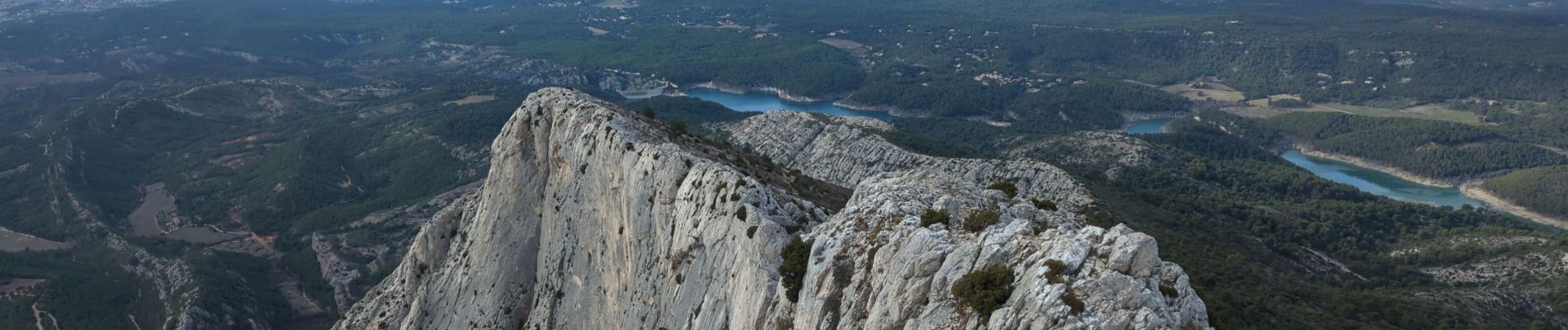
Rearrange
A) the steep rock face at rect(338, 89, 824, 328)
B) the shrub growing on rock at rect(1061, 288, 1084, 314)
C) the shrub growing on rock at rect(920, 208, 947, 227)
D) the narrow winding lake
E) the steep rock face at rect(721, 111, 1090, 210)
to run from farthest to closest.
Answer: the narrow winding lake < the steep rock face at rect(721, 111, 1090, 210) < the steep rock face at rect(338, 89, 824, 328) < the shrub growing on rock at rect(920, 208, 947, 227) < the shrub growing on rock at rect(1061, 288, 1084, 314)

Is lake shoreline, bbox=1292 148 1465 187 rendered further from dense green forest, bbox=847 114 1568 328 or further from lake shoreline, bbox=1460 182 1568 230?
dense green forest, bbox=847 114 1568 328

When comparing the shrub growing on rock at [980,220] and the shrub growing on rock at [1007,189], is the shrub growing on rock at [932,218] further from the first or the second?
the shrub growing on rock at [1007,189]

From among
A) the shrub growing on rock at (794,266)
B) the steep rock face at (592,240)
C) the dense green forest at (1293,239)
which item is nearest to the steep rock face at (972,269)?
the shrub growing on rock at (794,266)

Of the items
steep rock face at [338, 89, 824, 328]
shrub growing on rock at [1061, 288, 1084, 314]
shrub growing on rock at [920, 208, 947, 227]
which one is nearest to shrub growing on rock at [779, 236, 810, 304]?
steep rock face at [338, 89, 824, 328]

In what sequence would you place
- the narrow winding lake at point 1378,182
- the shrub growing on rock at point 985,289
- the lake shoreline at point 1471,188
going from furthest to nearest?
the narrow winding lake at point 1378,182, the lake shoreline at point 1471,188, the shrub growing on rock at point 985,289

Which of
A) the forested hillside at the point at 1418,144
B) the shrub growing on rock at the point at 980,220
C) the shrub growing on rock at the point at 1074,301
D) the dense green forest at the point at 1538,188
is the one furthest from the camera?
the forested hillside at the point at 1418,144

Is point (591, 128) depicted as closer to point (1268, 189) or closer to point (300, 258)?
point (300, 258)
